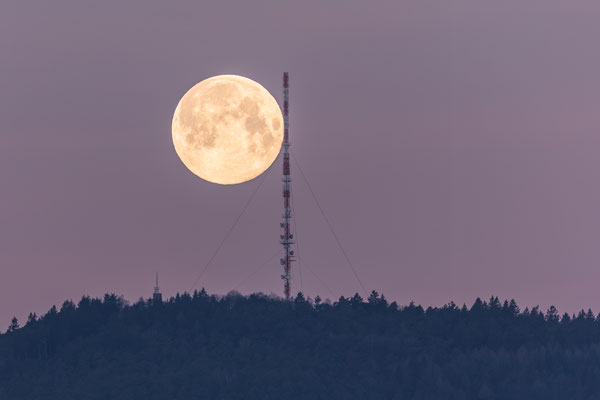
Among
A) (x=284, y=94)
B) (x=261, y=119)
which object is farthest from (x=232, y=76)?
(x=284, y=94)

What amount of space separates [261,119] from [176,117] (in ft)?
29.4

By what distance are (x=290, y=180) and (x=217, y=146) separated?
115ft

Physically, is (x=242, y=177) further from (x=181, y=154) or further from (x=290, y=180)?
(x=290, y=180)

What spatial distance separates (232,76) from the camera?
479ft

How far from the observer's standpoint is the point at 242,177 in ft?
463

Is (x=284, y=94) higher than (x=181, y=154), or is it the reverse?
(x=284, y=94)

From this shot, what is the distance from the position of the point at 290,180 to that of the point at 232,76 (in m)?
30.8

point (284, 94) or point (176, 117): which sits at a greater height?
point (284, 94)

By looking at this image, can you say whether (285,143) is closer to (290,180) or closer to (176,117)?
(290,180)

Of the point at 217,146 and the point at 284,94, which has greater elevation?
the point at 284,94

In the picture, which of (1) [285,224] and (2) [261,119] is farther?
(1) [285,224]

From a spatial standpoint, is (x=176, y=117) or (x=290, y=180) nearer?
(x=176, y=117)

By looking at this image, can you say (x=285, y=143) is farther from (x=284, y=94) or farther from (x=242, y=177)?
(x=242, y=177)

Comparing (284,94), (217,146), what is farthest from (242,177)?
(284,94)
